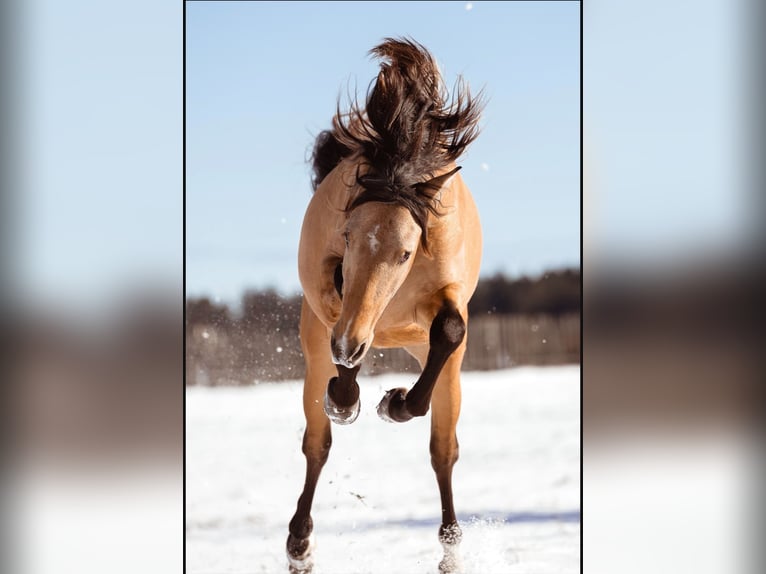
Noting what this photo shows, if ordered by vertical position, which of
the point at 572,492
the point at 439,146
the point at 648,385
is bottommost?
the point at 572,492

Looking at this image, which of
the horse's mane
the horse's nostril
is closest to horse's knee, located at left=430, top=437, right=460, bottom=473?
the horse's nostril

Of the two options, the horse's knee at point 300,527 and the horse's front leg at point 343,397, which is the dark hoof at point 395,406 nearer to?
the horse's front leg at point 343,397

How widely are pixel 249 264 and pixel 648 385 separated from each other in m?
1.02

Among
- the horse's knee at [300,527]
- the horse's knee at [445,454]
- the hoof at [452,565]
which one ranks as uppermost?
the horse's knee at [445,454]

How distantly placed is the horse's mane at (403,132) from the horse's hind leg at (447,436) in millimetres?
362

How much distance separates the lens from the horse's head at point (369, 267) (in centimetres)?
160

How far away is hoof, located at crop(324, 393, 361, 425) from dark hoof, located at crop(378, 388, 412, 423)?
63 millimetres

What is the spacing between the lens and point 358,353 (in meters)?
1.61

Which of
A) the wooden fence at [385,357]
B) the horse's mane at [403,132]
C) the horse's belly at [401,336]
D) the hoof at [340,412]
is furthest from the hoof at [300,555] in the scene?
the horse's mane at [403,132]

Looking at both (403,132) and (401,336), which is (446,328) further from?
(403,132)

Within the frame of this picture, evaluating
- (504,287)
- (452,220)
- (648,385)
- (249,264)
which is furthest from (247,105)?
(648,385)

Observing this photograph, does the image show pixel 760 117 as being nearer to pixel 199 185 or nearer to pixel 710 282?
pixel 710 282

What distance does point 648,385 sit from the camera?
172 centimetres

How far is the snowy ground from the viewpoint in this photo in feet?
5.78
